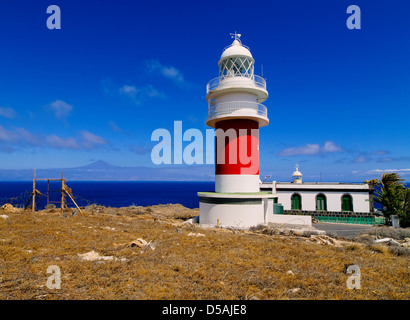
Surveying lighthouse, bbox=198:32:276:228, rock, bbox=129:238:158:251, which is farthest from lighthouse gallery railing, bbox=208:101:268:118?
rock, bbox=129:238:158:251

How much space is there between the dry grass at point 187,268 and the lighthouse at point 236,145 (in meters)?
6.02

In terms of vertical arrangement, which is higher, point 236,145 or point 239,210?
point 236,145

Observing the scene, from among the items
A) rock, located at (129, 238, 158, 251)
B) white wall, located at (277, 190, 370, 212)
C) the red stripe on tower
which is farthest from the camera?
white wall, located at (277, 190, 370, 212)

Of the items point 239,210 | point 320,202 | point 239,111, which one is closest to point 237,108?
point 239,111

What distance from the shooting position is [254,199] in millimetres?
17484

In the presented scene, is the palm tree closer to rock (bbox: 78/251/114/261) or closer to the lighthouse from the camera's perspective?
the lighthouse

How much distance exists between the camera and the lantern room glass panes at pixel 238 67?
19.5 metres

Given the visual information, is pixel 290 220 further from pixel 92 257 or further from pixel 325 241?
pixel 92 257

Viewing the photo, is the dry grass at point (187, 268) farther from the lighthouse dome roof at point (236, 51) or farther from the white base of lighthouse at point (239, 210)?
the lighthouse dome roof at point (236, 51)

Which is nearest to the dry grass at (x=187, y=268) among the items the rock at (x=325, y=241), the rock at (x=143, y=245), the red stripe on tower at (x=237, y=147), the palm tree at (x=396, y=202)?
the rock at (x=143, y=245)

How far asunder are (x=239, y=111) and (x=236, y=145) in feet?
8.91

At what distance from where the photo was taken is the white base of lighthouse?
17.3 metres

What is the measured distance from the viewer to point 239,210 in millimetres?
17438
